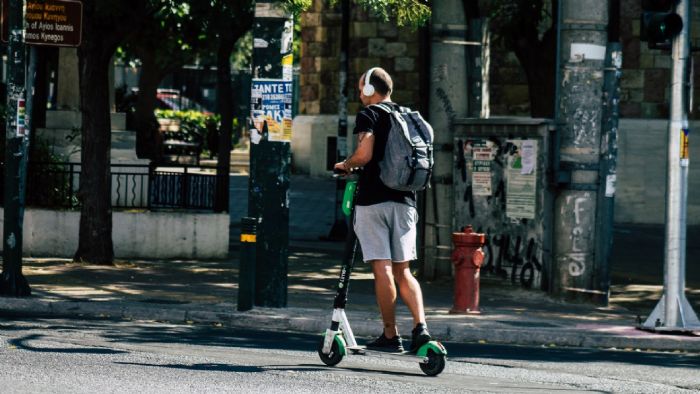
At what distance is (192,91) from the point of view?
223 feet

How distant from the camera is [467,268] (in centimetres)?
1204

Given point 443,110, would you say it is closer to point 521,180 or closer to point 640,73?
point 521,180

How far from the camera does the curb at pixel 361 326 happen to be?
36.4 feet

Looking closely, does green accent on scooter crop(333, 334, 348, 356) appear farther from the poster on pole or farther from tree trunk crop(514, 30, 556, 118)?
tree trunk crop(514, 30, 556, 118)

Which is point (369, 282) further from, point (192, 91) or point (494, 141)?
point (192, 91)

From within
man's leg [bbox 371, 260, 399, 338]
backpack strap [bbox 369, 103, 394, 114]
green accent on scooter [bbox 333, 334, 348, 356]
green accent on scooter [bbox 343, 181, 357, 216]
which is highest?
backpack strap [bbox 369, 103, 394, 114]

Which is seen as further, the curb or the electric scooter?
the curb

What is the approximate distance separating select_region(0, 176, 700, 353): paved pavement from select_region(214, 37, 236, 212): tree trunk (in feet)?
2.81

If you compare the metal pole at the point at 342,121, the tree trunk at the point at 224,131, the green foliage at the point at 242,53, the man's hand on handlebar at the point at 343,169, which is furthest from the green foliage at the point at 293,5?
the green foliage at the point at 242,53

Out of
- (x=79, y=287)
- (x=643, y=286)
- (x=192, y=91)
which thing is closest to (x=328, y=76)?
(x=643, y=286)

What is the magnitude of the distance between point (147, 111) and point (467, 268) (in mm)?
25520

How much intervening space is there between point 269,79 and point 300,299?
2.56m

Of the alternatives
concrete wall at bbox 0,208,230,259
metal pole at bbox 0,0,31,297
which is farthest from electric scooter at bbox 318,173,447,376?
concrete wall at bbox 0,208,230,259

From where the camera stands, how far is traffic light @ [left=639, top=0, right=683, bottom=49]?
11.4 m
